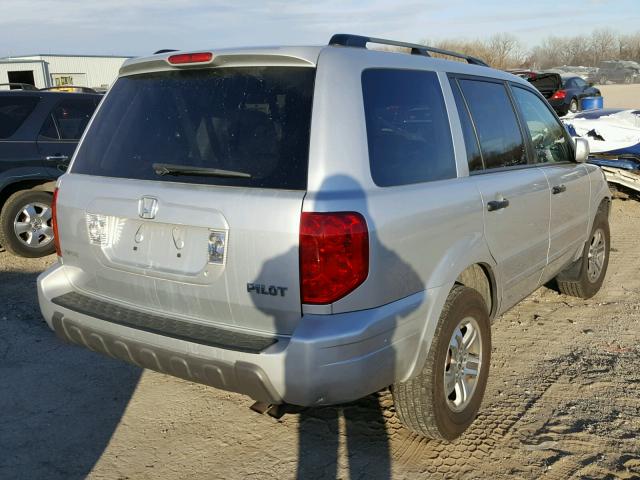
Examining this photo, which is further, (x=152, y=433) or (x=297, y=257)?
(x=152, y=433)

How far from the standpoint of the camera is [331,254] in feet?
7.96

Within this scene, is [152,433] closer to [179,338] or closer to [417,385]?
[179,338]

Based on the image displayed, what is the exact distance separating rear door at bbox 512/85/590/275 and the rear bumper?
190cm

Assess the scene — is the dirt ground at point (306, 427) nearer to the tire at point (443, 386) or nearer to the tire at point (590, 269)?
the tire at point (443, 386)

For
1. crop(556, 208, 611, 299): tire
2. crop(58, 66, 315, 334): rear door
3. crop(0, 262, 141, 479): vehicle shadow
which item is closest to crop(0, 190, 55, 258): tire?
crop(0, 262, 141, 479): vehicle shadow

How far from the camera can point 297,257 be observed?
2441mm

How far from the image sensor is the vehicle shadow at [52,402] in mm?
3113

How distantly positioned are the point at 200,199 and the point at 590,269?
4008mm

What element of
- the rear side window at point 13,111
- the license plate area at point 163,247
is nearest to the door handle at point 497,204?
the license plate area at point 163,247

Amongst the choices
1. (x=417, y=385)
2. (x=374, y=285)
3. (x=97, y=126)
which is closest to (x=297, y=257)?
(x=374, y=285)

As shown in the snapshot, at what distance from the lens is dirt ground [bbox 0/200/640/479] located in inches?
119

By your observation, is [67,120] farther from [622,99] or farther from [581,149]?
[622,99]

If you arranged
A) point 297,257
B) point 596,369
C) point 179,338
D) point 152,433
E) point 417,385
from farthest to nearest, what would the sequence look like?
point 596,369 → point 152,433 → point 417,385 → point 179,338 → point 297,257

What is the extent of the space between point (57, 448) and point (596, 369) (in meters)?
3.32
